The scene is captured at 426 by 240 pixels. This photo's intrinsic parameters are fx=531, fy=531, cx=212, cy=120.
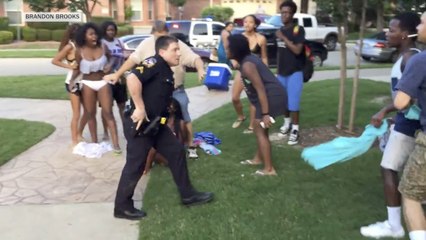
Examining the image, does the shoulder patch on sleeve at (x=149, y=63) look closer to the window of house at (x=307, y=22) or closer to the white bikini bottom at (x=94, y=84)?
the white bikini bottom at (x=94, y=84)

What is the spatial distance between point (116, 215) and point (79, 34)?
2593mm

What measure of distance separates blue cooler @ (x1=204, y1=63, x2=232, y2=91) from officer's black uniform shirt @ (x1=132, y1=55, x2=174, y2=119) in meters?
6.57

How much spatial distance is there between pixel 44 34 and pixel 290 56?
2856 cm

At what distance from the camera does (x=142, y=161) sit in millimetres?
4398

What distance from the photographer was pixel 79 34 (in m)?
6.16

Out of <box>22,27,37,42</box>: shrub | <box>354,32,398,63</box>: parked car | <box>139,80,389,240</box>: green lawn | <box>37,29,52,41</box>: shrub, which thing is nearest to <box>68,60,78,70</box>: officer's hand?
<box>139,80,389,240</box>: green lawn

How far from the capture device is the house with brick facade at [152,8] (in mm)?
37969

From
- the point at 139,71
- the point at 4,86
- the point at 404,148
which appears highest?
the point at 139,71

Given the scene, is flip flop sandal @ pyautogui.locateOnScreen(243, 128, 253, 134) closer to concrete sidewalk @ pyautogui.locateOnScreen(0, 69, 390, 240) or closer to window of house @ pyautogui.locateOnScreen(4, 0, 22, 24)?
concrete sidewalk @ pyautogui.locateOnScreen(0, 69, 390, 240)

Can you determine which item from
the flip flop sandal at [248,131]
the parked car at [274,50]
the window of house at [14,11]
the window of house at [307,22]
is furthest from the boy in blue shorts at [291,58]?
the window of house at [14,11]

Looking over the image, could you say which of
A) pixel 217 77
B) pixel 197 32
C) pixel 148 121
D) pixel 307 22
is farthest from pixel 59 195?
pixel 307 22

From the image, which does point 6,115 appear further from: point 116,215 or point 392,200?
point 392,200

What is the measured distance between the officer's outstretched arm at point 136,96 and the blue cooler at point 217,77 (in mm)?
6774

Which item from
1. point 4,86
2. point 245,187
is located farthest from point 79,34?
Answer: point 4,86
